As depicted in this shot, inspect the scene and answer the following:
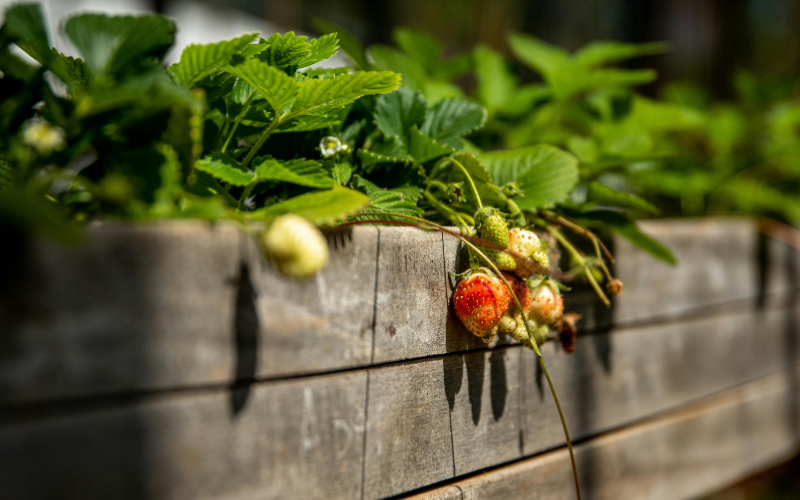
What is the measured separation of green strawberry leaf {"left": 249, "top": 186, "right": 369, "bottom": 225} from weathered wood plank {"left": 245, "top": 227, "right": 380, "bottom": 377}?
0.10 feet

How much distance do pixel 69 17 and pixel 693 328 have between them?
90 cm

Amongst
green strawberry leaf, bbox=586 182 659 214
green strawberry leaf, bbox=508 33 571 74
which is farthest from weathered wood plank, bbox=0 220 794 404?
green strawberry leaf, bbox=508 33 571 74

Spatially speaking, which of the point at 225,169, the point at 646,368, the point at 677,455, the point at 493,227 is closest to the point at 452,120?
the point at 493,227

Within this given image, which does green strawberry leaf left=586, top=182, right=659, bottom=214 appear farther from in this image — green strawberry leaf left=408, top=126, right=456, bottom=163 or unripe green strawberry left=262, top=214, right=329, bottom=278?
unripe green strawberry left=262, top=214, right=329, bottom=278

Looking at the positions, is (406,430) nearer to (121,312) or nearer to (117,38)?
(121,312)

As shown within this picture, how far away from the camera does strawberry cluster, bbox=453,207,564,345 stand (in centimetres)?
44

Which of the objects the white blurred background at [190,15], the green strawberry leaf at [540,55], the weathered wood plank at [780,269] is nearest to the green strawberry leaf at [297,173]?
the green strawberry leaf at [540,55]

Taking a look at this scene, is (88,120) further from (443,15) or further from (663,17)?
(443,15)

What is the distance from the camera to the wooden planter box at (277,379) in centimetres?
30

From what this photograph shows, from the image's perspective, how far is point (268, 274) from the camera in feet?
1.17

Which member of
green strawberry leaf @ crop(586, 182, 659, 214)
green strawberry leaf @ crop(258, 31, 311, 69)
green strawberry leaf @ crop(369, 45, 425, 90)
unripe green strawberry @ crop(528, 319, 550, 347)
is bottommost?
unripe green strawberry @ crop(528, 319, 550, 347)

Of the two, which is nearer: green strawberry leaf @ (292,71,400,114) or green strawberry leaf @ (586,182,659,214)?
green strawberry leaf @ (292,71,400,114)

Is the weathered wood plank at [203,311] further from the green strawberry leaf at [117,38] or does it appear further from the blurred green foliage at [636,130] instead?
the blurred green foliage at [636,130]

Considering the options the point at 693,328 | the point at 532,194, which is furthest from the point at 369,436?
the point at 693,328
